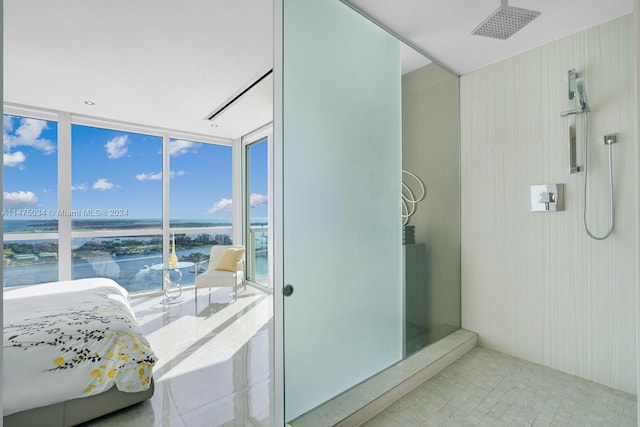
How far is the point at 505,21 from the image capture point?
172cm

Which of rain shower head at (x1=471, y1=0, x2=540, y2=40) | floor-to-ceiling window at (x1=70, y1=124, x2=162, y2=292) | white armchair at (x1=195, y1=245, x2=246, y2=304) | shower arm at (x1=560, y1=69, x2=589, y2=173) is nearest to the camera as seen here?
rain shower head at (x1=471, y1=0, x2=540, y2=40)

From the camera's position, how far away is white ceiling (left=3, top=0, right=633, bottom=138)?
199 cm

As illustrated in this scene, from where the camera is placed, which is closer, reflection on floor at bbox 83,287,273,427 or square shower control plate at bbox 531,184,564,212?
reflection on floor at bbox 83,287,273,427

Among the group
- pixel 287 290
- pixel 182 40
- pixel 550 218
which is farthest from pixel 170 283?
pixel 550 218

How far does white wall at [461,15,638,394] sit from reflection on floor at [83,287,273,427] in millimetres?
1963

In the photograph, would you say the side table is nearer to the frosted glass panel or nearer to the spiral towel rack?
the frosted glass panel

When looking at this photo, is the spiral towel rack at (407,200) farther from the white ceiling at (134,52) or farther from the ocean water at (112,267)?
the ocean water at (112,267)

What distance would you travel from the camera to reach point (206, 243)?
541cm

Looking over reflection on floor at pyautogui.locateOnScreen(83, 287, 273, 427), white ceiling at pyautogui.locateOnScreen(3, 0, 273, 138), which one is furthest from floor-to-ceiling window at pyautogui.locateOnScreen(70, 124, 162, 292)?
reflection on floor at pyautogui.locateOnScreen(83, 287, 273, 427)

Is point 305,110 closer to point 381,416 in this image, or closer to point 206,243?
point 381,416

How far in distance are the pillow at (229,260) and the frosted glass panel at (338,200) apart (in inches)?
112

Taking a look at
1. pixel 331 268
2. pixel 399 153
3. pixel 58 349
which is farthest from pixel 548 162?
pixel 58 349

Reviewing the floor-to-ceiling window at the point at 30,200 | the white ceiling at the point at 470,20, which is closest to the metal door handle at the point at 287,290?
the white ceiling at the point at 470,20

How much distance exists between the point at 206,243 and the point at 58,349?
3678 millimetres
